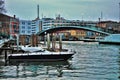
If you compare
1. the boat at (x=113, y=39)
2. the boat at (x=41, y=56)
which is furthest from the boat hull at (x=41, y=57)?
the boat at (x=113, y=39)

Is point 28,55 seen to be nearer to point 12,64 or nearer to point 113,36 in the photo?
point 12,64

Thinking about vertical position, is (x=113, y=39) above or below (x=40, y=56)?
above

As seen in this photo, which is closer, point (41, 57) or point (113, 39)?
point (41, 57)

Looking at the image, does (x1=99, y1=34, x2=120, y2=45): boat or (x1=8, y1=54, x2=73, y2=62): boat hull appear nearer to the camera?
(x1=8, y1=54, x2=73, y2=62): boat hull

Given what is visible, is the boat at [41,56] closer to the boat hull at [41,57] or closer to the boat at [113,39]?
the boat hull at [41,57]

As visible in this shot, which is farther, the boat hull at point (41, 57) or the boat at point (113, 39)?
the boat at point (113, 39)

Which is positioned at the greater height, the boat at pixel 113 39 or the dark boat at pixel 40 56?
the boat at pixel 113 39

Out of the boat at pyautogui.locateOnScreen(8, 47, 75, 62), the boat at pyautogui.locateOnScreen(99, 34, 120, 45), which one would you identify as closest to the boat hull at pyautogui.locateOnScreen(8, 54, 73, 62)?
the boat at pyautogui.locateOnScreen(8, 47, 75, 62)

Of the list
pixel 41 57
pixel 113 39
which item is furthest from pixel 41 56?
pixel 113 39

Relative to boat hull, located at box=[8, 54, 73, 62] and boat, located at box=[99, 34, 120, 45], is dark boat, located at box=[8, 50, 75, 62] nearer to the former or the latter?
boat hull, located at box=[8, 54, 73, 62]

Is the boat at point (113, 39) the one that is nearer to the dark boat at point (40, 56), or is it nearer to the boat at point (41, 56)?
the boat at point (41, 56)

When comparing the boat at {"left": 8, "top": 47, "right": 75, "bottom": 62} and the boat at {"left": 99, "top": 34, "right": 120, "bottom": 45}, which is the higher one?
the boat at {"left": 99, "top": 34, "right": 120, "bottom": 45}

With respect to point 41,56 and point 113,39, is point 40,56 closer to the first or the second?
point 41,56

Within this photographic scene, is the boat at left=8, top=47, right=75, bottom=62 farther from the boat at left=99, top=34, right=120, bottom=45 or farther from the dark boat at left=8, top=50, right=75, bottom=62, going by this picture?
the boat at left=99, top=34, right=120, bottom=45
